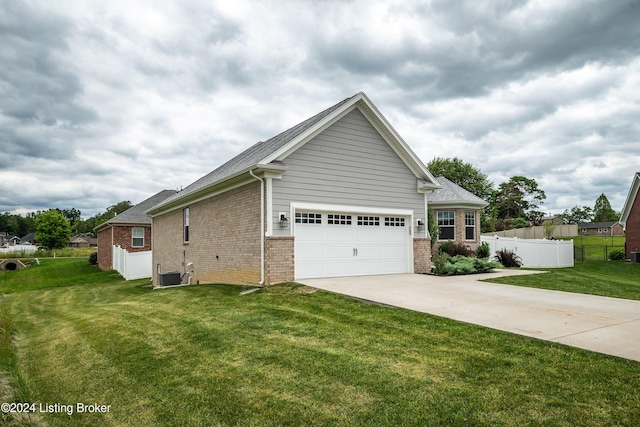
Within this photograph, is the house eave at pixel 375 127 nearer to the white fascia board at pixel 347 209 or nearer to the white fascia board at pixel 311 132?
the white fascia board at pixel 311 132

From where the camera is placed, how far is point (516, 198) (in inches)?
2217

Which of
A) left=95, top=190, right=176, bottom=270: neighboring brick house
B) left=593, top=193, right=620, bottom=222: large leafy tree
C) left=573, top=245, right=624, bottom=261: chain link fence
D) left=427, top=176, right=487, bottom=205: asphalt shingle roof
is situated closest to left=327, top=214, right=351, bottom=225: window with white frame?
left=427, top=176, right=487, bottom=205: asphalt shingle roof

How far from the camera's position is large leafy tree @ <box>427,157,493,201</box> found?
2069 inches

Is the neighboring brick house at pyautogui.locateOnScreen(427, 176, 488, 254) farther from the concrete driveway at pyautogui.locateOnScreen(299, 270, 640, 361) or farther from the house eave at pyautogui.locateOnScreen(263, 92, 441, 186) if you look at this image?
the concrete driveway at pyautogui.locateOnScreen(299, 270, 640, 361)

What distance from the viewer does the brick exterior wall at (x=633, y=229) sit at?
2544 centimetres

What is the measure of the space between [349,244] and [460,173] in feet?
148

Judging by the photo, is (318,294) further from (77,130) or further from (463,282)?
(77,130)

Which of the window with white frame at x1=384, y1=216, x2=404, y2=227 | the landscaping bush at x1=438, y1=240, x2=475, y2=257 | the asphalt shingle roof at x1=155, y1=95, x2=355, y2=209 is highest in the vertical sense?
the asphalt shingle roof at x1=155, y1=95, x2=355, y2=209

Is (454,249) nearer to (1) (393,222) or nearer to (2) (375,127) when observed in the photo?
(1) (393,222)

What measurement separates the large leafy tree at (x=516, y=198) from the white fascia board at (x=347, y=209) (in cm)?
4693

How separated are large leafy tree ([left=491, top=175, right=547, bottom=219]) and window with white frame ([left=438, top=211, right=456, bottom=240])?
126ft

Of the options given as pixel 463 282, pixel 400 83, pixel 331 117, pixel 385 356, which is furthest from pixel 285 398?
pixel 400 83

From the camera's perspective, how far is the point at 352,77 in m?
16.6

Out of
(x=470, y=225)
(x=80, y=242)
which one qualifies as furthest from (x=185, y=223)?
(x=80, y=242)
